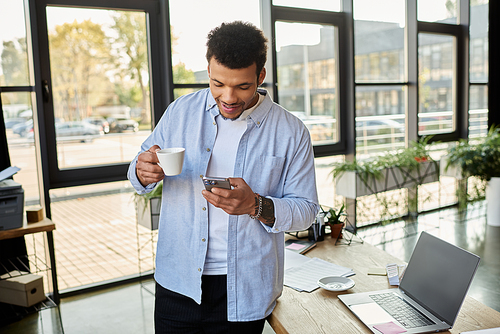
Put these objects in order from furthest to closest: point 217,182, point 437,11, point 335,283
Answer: point 437,11 < point 335,283 < point 217,182

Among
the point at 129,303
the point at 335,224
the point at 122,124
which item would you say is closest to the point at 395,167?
the point at 335,224

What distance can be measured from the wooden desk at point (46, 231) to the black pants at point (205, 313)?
1.66 m

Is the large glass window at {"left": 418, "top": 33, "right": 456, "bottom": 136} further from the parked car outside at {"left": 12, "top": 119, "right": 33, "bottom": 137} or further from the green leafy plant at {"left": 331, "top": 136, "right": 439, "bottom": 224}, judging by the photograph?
the parked car outside at {"left": 12, "top": 119, "right": 33, "bottom": 137}

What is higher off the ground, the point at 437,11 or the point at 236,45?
the point at 437,11

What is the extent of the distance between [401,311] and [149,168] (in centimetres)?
96

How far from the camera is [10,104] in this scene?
307cm

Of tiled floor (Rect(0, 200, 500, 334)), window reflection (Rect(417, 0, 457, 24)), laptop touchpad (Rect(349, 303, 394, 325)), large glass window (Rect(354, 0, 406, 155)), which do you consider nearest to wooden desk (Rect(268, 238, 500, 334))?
laptop touchpad (Rect(349, 303, 394, 325))

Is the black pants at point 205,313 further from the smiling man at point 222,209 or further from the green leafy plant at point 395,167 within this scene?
the green leafy plant at point 395,167

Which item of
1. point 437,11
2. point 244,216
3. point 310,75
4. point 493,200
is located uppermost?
point 437,11

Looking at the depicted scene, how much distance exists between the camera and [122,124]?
3.52 metres

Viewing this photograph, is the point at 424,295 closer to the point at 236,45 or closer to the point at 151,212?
the point at 236,45

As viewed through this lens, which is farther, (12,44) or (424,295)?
(12,44)

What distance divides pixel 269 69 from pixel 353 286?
2.71m

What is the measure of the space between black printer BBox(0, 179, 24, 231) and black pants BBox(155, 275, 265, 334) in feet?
5.52
